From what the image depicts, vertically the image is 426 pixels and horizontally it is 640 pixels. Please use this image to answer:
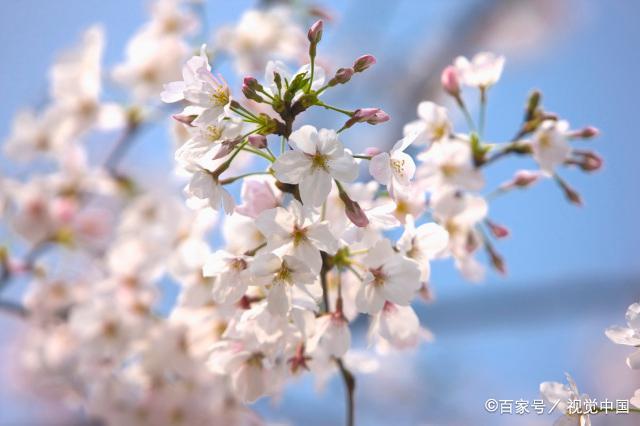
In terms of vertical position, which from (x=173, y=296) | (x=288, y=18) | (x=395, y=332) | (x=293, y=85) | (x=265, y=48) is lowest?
(x=395, y=332)

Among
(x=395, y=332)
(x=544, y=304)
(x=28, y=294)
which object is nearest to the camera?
(x=395, y=332)

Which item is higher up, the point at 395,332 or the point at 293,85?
the point at 293,85

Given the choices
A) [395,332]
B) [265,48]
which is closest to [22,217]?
[265,48]

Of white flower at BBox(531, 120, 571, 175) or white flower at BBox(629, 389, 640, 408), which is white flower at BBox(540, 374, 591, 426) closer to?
white flower at BBox(629, 389, 640, 408)

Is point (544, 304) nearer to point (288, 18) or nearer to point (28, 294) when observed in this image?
point (288, 18)

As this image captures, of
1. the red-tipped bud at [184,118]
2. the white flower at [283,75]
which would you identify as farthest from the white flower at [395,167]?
the red-tipped bud at [184,118]

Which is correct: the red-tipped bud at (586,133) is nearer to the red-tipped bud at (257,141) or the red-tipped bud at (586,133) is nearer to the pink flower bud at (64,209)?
the red-tipped bud at (257,141)

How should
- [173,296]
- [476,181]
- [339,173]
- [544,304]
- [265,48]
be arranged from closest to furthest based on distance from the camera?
[339,173] < [476,181] < [265,48] < [173,296] < [544,304]
